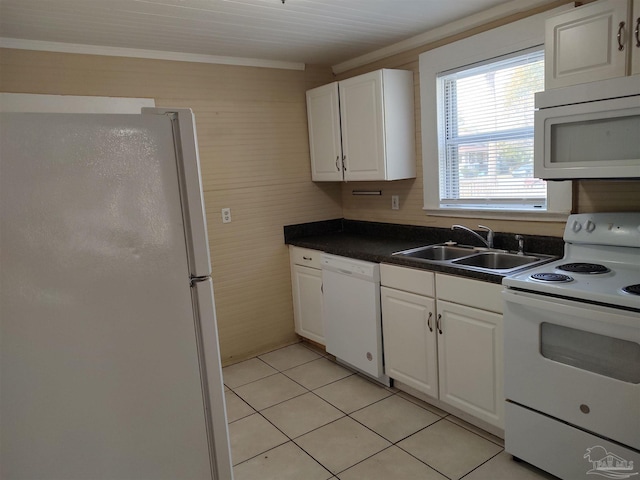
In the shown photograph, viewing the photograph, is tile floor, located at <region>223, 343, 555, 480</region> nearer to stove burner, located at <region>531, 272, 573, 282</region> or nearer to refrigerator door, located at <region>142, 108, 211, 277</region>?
stove burner, located at <region>531, 272, 573, 282</region>

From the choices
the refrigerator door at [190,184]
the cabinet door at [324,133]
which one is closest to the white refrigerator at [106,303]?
the refrigerator door at [190,184]

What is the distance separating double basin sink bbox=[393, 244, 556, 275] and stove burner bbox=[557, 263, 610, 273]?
17 centimetres

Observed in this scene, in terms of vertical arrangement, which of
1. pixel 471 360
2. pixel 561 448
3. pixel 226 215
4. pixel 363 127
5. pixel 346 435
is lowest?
pixel 346 435

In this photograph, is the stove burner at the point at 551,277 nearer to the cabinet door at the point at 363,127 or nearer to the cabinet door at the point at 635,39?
the cabinet door at the point at 635,39

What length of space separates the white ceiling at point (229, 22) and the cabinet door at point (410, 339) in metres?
1.64

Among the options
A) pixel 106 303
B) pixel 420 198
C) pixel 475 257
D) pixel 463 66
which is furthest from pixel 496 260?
pixel 106 303

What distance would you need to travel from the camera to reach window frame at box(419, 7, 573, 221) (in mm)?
2525

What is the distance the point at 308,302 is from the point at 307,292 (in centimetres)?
8

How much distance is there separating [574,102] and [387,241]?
1.67 meters

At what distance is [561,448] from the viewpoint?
6.55 feet

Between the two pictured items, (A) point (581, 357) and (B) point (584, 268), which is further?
(B) point (584, 268)

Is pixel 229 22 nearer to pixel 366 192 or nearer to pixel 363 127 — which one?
pixel 363 127

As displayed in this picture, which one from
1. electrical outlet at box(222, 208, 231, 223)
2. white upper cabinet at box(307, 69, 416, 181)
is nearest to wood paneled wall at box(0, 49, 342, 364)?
electrical outlet at box(222, 208, 231, 223)

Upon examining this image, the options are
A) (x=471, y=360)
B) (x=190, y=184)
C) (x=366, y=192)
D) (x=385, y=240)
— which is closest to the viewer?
(x=190, y=184)
